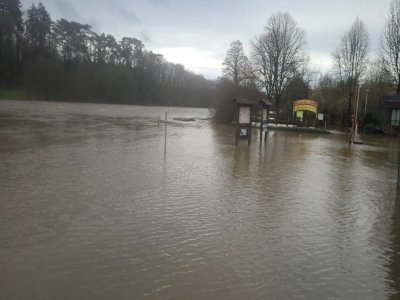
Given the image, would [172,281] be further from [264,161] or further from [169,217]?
[264,161]

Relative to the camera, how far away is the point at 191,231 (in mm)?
7906

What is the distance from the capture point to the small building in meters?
40.2

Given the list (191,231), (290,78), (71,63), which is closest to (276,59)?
(290,78)

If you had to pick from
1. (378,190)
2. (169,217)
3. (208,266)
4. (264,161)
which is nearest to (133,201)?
(169,217)

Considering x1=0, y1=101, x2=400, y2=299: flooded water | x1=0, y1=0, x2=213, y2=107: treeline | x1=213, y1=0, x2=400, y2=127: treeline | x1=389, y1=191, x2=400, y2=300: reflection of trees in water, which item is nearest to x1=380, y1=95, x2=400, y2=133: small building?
x1=213, y1=0, x2=400, y2=127: treeline

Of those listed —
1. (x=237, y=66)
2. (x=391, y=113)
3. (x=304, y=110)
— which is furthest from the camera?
(x=237, y=66)

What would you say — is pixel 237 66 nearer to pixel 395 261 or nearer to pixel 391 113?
pixel 391 113

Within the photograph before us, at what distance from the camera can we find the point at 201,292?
18.0ft

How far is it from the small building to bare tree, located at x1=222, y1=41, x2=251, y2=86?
15650mm

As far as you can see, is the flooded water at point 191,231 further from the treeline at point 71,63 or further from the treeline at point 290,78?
the treeline at point 71,63

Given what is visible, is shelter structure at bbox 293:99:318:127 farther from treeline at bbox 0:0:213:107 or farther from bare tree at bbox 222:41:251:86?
treeline at bbox 0:0:213:107

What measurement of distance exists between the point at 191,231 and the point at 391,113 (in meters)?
39.4

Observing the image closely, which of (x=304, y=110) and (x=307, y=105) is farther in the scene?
(x=304, y=110)

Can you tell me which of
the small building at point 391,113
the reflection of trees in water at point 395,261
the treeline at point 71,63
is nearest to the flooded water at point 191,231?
the reflection of trees in water at point 395,261
